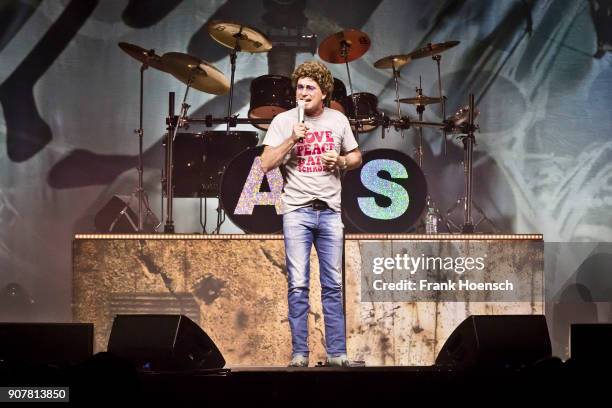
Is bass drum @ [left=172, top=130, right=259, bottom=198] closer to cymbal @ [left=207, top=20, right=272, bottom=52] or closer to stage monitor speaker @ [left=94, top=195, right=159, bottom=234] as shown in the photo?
stage monitor speaker @ [left=94, top=195, right=159, bottom=234]

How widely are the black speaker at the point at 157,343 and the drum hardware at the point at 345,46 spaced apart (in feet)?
13.8

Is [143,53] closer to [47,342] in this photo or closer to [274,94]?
[274,94]

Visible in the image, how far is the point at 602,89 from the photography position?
8.20 m

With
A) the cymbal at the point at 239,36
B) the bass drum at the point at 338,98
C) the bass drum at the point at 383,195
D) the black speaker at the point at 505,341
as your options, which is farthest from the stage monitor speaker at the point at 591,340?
the cymbal at the point at 239,36

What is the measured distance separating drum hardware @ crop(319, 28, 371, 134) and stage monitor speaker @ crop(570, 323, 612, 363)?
452 cm

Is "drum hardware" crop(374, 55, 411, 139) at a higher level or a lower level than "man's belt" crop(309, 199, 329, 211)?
higher

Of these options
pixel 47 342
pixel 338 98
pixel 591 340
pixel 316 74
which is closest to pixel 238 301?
pixel 316 74

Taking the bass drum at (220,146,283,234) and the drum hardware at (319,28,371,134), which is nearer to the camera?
the bass drum at (220,146,283,234)

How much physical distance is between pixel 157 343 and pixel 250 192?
2.65 metres

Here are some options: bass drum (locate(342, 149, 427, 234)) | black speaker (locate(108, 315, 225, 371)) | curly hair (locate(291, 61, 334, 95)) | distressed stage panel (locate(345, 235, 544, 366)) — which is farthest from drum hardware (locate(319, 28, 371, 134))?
black speaker (locate(108, 315, 225, 371))

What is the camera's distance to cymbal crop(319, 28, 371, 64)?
7082 millimetres

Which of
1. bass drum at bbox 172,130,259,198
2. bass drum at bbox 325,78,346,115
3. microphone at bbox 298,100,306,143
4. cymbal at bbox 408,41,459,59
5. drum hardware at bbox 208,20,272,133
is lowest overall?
microphone at bbox 298,100,306,143

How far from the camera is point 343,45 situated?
7.18 meters

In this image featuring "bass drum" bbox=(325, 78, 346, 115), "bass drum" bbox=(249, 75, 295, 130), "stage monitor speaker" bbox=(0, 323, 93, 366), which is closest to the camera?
"stage monitor speaker" bbox=(0, 323, 93, 366)
